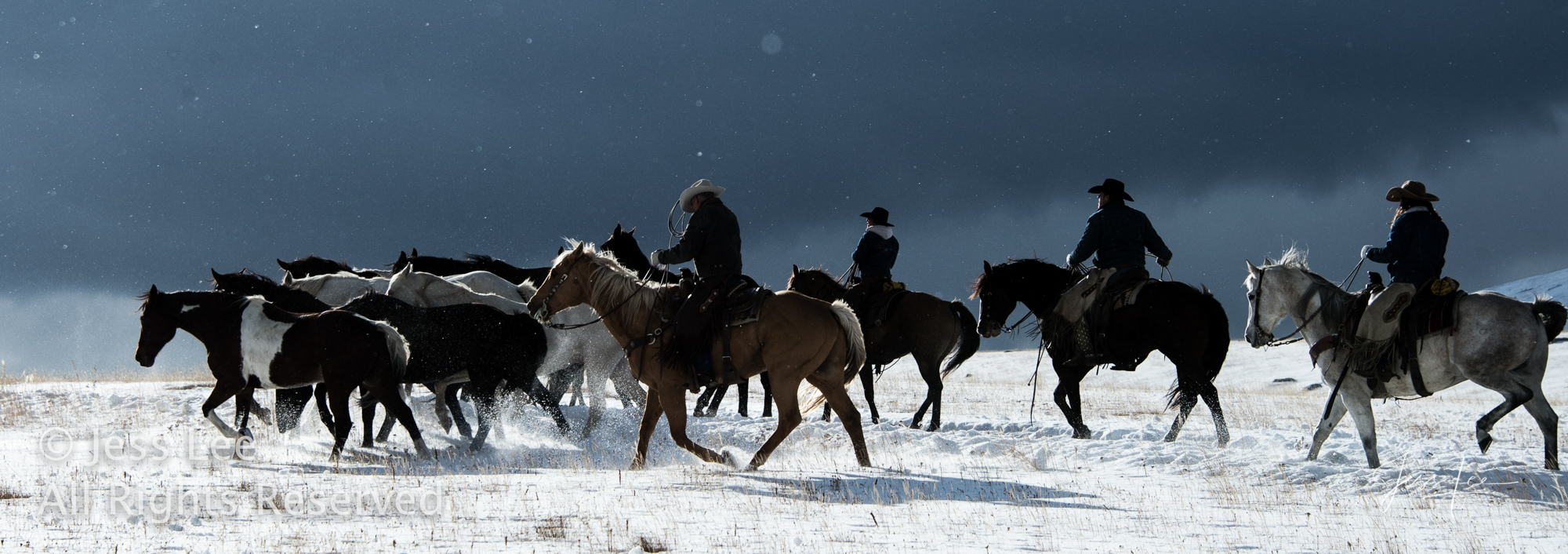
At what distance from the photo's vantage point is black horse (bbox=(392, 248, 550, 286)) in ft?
48.5

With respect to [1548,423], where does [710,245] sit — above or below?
above

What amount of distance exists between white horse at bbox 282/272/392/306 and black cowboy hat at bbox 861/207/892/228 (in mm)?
6193

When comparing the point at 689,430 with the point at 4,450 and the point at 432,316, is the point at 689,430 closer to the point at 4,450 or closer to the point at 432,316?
the point at 432,316

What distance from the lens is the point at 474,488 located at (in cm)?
737

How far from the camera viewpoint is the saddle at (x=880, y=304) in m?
13.2

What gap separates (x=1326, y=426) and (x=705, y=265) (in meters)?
5.58

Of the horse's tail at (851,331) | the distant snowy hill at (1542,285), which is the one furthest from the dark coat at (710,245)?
the distant snowy hill at (1542,285)

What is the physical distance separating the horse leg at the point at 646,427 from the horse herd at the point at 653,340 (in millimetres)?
20

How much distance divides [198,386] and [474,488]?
12.3 metres

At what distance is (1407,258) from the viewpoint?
8852 mm

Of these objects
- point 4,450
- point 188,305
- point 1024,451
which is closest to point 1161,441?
point 1024,451

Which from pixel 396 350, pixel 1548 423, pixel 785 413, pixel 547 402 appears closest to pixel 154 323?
pixel 396 350

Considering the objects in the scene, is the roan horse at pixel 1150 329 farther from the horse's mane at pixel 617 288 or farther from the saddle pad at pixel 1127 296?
the horse's mane at pixel 617 288

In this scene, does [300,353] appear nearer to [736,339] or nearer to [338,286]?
[338,286]
